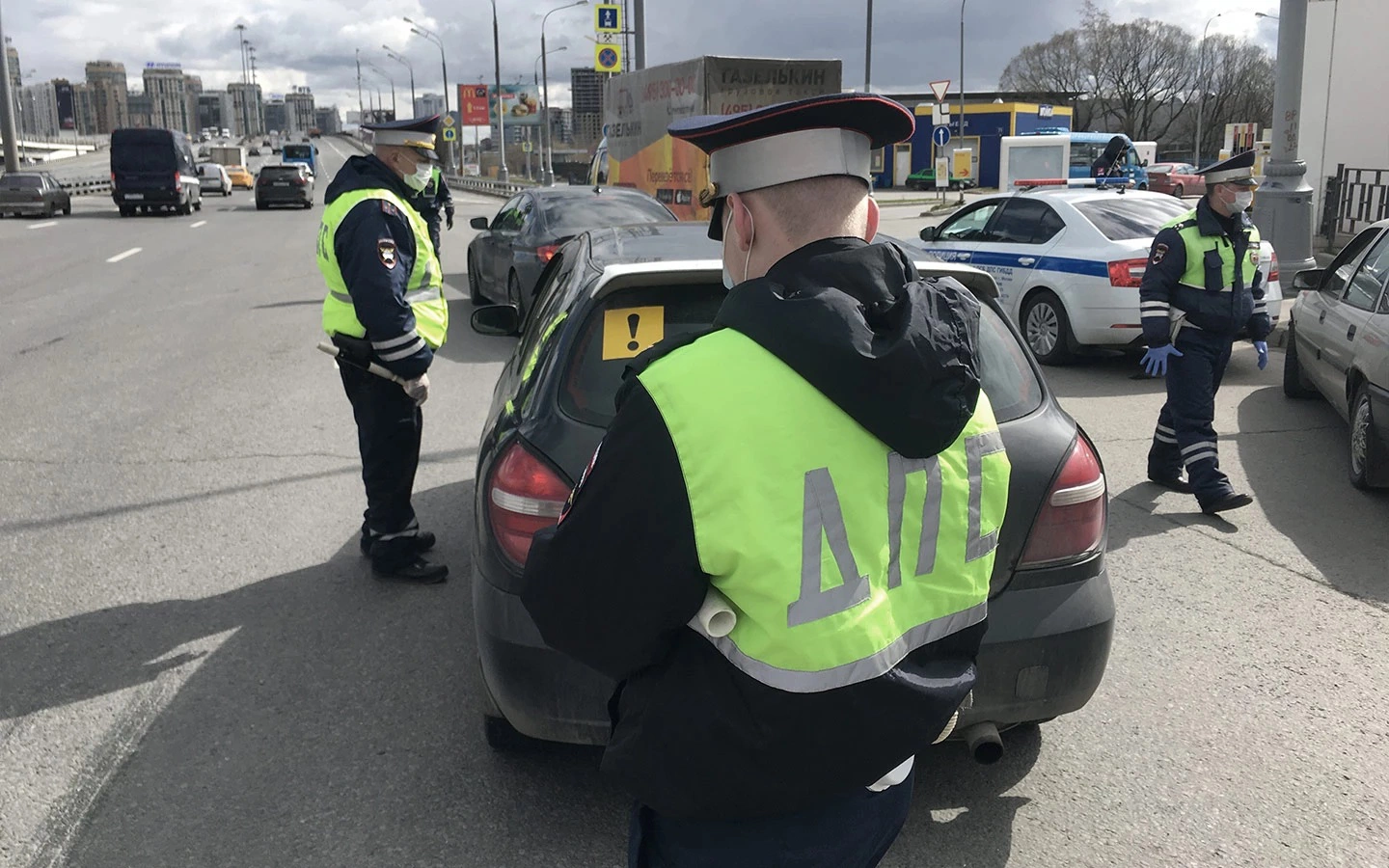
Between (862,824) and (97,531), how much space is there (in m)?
5.16

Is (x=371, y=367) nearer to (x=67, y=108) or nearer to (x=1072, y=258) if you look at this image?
(x=1072, y=258)

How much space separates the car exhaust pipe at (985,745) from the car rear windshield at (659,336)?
87 centimetres

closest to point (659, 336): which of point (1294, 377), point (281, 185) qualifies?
point (1294, 377)

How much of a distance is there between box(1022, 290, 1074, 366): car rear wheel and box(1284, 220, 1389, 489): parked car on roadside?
1837 millimetres

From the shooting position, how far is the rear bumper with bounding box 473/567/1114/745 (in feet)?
10.00

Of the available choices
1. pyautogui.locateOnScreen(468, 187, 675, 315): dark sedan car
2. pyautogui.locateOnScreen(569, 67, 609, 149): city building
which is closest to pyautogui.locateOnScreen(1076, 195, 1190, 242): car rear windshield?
pyautogui.locateOnScreen(468, 187, 675, 315): dark sedan car

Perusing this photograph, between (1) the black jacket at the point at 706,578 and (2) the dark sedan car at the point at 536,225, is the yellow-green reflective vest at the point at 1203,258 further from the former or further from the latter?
(2) the dark sedan car at the point at 536,225

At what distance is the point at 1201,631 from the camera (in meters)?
4.55

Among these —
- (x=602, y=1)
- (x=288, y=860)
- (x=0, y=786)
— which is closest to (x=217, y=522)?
(x=0, y=786)

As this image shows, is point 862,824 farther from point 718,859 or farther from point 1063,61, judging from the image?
point 1063,61

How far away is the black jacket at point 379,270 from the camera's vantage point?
14.9ft

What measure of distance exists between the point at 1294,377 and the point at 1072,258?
207cm

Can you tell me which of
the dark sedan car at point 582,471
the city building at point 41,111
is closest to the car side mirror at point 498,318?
the dark sedan car at point 582,471

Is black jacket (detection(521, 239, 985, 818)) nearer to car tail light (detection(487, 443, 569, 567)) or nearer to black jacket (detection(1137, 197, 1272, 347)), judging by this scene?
car tail light (detection(487, 443, 569, 567))
